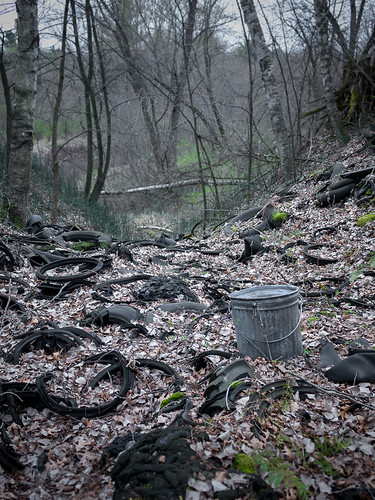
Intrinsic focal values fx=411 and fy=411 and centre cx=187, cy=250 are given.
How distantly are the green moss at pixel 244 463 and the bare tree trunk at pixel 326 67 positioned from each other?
1006 cm

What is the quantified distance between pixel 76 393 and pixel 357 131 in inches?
395

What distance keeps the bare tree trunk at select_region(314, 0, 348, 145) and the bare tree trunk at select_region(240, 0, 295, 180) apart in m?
1.26

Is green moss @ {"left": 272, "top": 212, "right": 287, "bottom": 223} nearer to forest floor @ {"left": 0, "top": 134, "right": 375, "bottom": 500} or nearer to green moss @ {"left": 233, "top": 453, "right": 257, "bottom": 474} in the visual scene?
forest floor @ {"left": 0, "top": 134, "right": 375, "bottom": 500}

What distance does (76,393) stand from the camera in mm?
3365

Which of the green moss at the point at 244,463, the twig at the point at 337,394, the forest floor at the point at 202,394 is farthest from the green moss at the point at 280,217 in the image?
the green moss at the point at 244,463

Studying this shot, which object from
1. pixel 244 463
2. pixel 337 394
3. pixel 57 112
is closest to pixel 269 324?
pixel 337 394

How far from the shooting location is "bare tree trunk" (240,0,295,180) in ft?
35.7

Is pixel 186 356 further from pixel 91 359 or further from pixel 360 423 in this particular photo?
pixel 360 423

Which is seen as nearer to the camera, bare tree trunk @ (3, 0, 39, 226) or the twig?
the twig

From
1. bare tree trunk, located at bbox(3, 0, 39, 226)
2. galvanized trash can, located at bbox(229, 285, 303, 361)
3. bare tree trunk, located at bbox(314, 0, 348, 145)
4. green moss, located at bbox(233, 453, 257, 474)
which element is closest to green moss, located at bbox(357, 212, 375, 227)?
galvanized trash can, located at bbox(229, 285, 303, 361)

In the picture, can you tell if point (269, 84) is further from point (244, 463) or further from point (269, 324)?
point (244, 463)

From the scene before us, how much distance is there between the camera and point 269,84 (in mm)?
11078

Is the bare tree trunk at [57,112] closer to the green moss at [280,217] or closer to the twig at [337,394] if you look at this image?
the green moss at [280,217]

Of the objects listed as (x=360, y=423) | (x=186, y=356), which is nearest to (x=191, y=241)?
(x=186, y=356)
